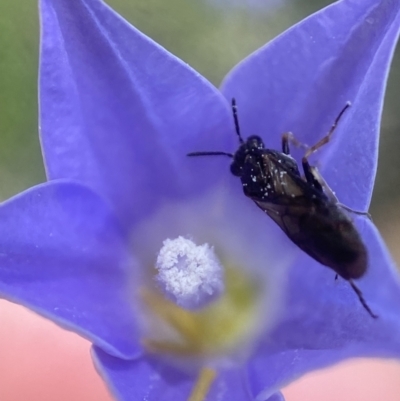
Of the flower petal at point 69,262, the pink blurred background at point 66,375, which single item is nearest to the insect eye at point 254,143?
the flower petal at point 69,262

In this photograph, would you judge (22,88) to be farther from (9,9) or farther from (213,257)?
(213,257)

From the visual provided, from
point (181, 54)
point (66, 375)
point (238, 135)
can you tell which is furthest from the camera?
point (181, 54)

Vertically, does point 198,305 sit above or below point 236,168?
below

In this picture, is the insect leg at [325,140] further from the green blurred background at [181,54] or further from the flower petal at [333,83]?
the green blurred background at [181,54]

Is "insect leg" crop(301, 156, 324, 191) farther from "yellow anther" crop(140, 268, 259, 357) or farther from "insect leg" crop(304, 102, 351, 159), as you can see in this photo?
"yellow anther" crop(140, 268, 259, 357)

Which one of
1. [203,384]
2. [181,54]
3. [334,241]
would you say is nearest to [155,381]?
[203,384]

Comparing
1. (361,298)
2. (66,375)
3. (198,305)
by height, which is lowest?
(66,375)

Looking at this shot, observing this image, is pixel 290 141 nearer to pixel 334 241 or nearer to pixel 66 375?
pixel 334 241
